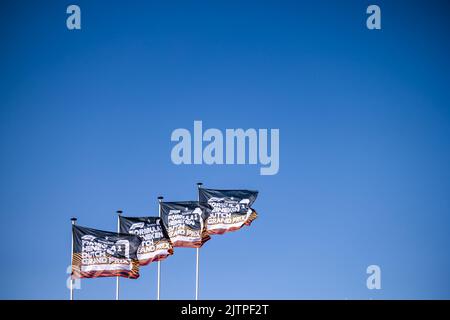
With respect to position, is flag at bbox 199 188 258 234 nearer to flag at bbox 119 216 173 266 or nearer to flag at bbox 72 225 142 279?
flag at bbox 119 216 173 266

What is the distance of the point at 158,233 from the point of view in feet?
131

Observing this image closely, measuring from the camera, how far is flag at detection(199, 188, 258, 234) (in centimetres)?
4269

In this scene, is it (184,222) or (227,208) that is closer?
(184,222)

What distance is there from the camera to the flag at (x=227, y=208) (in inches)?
1681

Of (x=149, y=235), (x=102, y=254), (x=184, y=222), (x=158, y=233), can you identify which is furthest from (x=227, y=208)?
(x=102, y=254)

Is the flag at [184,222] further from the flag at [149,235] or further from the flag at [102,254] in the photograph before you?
the flag at [102,254]

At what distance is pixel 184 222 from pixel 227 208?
2656 mm

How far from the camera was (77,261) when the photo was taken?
3653cm

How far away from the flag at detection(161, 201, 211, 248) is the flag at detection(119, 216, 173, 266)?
105 cm

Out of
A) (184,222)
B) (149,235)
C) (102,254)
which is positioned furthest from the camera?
(184,222)

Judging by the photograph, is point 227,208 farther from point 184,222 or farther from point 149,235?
point 149,235

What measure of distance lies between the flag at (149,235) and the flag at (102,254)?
3.89ft
